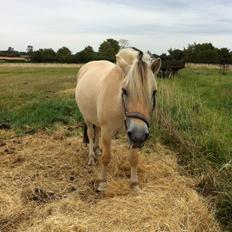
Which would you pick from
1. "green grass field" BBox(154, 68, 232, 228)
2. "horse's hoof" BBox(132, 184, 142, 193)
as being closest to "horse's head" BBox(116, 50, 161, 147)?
"horse's hoof" BBox(132, 184, 142, 193)

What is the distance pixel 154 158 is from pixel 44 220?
8.02 feet

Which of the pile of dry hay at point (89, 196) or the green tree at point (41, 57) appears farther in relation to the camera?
the green tree at point (41, 57)

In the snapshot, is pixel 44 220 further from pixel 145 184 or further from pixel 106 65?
pixel 106 65

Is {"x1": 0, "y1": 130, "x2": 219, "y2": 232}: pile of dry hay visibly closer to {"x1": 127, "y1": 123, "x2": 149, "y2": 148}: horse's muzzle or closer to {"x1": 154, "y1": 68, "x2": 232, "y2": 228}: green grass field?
{"x1": 154, "y1": 68, "x2": 232, "y2": 228}: green grass field

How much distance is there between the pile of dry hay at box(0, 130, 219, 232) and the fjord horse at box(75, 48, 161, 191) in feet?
1.09

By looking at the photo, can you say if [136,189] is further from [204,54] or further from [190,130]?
[204,54]

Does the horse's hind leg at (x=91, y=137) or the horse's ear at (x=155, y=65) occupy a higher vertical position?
the horse's ear at (x=155, y=65)

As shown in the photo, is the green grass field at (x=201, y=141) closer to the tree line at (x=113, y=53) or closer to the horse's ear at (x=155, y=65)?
the horse's ear at (x=155, y=65)

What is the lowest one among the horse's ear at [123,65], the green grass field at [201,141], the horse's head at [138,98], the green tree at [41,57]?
the green tree at [41,57]

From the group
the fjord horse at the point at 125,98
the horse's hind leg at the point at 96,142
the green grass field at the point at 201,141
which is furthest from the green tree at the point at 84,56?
the fjord horse at the point at 125,98

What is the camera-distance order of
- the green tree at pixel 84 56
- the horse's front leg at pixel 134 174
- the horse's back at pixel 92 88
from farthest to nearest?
the green tree at pixel 84 56 → the horse's back at pixel 92 88 → the horse's front leg at pixel 134 174

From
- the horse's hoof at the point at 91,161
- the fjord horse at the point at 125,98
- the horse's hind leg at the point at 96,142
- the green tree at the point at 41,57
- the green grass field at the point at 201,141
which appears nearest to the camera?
the fjord horse at the point at 125,98

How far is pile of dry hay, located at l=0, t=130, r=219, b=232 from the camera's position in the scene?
11.8ft

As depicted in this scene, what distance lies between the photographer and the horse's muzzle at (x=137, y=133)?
362 centimetres
